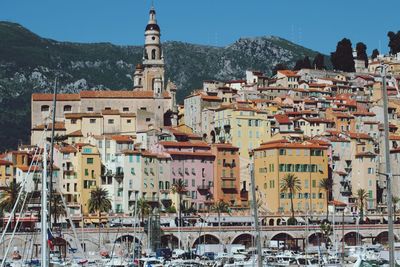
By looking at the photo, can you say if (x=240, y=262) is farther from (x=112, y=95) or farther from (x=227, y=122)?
(x=112, y=95)

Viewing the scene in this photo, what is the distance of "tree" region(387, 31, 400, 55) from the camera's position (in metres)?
155

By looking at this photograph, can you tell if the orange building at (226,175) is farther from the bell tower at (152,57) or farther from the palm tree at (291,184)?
the bell tower at (152,57)

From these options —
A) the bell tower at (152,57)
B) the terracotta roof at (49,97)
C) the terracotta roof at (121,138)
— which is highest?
the bell tower at (152,57)

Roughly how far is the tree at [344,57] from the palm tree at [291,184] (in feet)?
181

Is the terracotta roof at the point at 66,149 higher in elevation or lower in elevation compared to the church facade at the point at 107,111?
lower

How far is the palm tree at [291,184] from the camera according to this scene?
90188mm

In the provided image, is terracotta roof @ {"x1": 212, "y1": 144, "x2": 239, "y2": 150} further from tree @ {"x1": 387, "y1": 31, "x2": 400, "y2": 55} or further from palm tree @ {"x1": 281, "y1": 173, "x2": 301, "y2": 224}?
tree @ {"x1": 387, "y1": 31, "x2": 400, "y2": 55}

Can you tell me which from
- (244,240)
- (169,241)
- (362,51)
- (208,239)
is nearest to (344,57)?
(362,51)

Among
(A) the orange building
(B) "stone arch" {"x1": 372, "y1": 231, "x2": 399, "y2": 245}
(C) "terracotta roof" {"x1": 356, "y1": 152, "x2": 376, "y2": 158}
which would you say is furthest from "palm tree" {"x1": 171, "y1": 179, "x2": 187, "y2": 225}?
(C) "terracotta roof" {"x1": 356, "y1": 152, "x2": 376, "y2": 158}

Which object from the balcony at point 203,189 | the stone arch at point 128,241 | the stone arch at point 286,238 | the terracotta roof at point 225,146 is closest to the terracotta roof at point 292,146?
the terracotta roof at point 225,146

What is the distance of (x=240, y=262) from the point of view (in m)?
63.2

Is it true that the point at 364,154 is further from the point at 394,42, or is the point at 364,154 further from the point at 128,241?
the point at 394,42

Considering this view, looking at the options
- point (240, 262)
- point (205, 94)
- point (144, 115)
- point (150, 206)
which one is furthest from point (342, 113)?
point (240, 262)

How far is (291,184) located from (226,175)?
29.1ft
